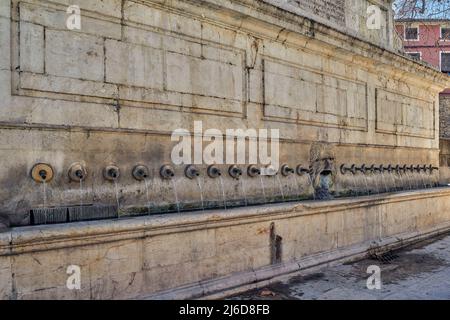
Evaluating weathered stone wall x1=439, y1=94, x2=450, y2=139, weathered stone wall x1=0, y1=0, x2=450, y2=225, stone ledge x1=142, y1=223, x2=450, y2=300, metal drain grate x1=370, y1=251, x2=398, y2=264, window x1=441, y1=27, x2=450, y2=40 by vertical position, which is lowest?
metal drain grate x1=370, y1=251, x2=398, y2=264

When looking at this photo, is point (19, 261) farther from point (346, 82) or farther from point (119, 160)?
point (346, 82)

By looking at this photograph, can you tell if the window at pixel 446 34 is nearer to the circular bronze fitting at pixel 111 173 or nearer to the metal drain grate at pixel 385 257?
the metal drain grate at pixel 385 257

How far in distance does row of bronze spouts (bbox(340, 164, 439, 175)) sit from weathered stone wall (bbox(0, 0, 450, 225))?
0.73ft

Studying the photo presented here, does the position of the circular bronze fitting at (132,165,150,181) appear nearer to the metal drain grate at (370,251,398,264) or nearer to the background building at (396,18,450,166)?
the metal drain grate at (370,251,398,264)

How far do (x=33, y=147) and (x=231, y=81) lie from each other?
297 centimetres

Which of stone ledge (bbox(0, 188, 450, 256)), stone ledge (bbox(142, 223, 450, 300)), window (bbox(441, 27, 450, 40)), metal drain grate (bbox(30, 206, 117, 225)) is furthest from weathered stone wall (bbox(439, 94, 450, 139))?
metal drain grate (bbox(30, 206, 117, 225))

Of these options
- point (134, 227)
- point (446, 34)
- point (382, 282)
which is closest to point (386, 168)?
point (382, 282)

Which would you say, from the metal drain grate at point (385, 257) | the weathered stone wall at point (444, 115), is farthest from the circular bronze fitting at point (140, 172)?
the weathered stone wall at point (444, 115)

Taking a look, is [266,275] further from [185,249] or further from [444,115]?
[444,115]

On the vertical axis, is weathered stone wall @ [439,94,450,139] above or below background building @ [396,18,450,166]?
below

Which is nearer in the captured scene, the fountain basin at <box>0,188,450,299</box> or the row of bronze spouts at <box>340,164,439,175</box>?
the fountain basin at <box>0,188,450,299</box>

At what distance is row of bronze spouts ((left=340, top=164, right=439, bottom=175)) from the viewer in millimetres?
8656

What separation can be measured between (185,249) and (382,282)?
297cm

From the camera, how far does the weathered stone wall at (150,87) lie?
4434mm
